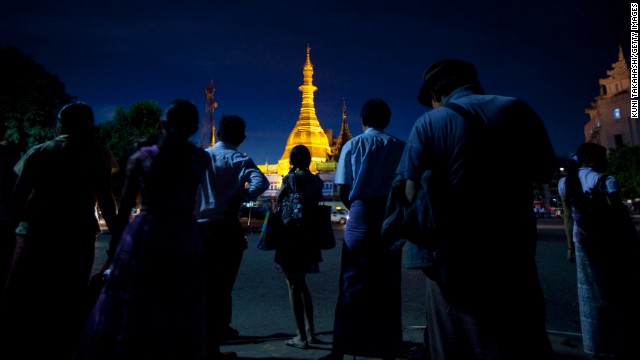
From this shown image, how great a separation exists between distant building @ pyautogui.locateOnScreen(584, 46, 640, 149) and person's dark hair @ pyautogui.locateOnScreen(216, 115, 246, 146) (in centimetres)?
5112

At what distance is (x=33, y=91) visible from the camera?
22.5 metres

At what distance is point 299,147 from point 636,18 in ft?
68.8

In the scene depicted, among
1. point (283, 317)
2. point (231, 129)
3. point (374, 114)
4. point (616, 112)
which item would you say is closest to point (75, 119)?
point (231, 129)

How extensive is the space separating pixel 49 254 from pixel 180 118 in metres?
1.15

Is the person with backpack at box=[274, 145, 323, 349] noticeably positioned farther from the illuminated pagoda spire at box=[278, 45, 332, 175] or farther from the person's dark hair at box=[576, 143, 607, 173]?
the illuminated pagoda spire at box=[278, 45, 332, 175]

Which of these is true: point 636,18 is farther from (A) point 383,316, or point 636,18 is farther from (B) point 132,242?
(B) point 132,242

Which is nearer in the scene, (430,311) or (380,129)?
(430,311)

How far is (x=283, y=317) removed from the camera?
15.6 ft

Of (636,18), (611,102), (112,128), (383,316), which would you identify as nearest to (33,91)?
(112,128)

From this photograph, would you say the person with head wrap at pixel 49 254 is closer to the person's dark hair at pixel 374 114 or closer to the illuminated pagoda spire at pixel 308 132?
the person's dark hair at pixel 374 114

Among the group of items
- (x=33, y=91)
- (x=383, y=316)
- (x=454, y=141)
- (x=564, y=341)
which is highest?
(x=33, y=91)

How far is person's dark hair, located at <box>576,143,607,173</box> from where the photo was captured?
146 inches

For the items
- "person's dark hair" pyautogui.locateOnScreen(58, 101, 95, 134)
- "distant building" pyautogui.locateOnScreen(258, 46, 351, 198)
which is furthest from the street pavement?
"distant building" pyautogui.locateOnScreen(258, 46, 351, 198)

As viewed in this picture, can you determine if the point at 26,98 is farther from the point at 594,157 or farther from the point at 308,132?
the point at 308,132
